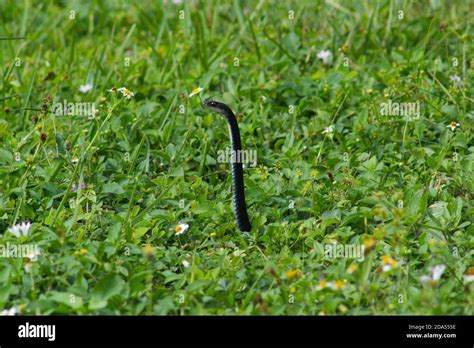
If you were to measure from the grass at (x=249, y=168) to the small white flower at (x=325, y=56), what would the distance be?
68 millimetres

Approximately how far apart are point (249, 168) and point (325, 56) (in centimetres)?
142

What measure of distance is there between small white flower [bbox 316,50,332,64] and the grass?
7 centimetres

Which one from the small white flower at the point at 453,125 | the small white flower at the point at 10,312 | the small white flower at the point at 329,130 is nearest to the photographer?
the small white flower at the point at 10,312

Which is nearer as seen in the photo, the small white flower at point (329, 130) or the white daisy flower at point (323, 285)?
the white daisy flower at point (323, 285)

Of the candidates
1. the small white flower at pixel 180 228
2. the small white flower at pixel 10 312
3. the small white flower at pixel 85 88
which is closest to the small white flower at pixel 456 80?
the small white flower at pixel 180 228

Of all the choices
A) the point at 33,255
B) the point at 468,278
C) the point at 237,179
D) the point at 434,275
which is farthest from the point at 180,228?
the point at 468,278

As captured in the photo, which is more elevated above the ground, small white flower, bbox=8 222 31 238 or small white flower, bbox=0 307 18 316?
small white flower, bbox=8 222 31 238

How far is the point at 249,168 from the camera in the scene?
5105 mm

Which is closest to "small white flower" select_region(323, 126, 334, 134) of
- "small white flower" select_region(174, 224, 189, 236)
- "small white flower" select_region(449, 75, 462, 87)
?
"small white flower" select_region(449, 75, 462, 87)

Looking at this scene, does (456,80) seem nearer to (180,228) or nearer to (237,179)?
(237,179)

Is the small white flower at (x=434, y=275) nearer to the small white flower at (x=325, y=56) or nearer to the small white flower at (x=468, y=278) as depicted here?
the small white flower at (x=468, y=278)

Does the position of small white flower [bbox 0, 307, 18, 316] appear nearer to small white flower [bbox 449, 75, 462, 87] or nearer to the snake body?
the snake body

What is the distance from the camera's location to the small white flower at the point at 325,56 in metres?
6.20

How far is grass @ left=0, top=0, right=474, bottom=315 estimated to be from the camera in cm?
396
